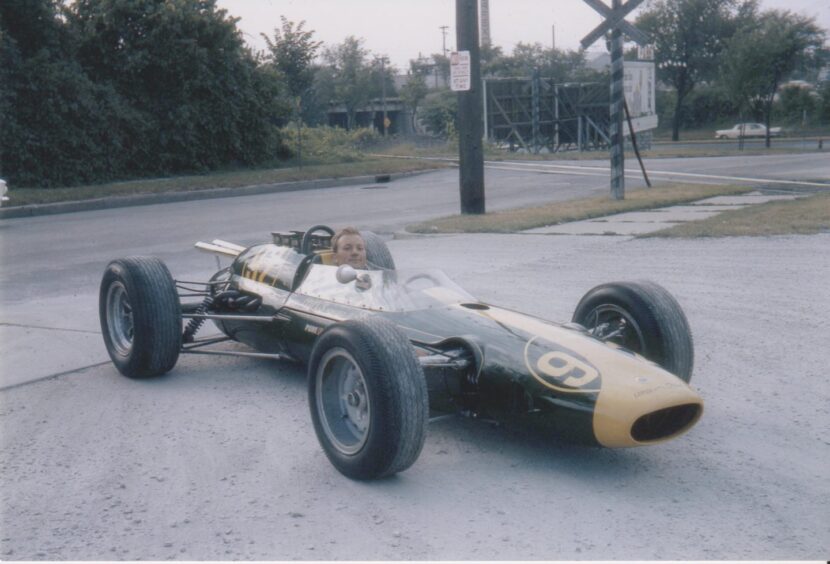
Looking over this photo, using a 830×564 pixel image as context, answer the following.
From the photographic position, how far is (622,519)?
13.9ft

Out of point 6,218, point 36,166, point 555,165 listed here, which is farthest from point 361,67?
point 6,218

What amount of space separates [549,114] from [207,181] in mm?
20200

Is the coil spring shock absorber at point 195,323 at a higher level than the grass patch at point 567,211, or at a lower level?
higher

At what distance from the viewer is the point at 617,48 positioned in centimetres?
1753

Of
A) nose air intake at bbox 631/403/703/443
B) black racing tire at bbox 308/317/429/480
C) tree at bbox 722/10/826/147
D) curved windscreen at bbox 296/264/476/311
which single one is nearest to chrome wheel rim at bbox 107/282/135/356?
curved windscreen at bbox 296/264/476/311

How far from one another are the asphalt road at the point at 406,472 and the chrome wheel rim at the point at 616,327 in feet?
2.03

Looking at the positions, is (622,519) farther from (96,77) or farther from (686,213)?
(96,77)

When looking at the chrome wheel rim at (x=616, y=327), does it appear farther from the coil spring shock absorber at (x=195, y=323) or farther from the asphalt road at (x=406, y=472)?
the coil spring shock absorber at (x=195, y=323)

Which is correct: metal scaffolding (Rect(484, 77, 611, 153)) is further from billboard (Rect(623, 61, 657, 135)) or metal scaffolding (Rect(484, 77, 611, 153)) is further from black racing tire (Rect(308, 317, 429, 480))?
black racing tire (Rect(308, 317, 429, 480))

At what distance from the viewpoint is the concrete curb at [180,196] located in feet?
63.9

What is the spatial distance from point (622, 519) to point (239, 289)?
3859mm

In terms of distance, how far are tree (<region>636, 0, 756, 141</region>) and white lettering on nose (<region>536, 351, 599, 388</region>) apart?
60.9m

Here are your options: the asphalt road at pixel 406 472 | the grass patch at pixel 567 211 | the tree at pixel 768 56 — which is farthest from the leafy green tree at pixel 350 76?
the asphalt road at pixel 406 472

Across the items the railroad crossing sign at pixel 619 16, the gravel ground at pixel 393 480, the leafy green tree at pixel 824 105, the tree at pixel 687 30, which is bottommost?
the gravel ground at pixel 393 480
